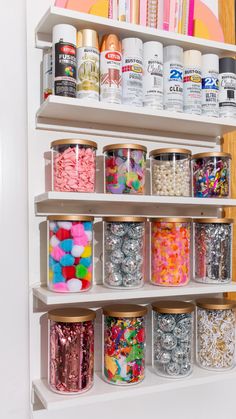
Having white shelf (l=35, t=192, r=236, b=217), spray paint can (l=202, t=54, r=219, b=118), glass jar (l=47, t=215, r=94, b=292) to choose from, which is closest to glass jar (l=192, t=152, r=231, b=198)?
white shelf (l=35, t=192, r=236, b=217)

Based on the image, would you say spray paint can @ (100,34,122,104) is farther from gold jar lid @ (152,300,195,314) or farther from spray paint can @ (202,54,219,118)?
gold jar lid @ (152,300,195,314)

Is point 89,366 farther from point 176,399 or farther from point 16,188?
point 16,188

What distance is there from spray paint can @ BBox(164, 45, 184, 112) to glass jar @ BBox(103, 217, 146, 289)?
342 millimetres

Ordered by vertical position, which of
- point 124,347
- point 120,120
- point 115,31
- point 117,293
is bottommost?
point 124,347

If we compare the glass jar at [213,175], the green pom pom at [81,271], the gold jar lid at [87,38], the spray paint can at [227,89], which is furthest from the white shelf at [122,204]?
the gold jar lid at [87,38]

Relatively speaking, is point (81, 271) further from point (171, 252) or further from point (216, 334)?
point (216, 334)

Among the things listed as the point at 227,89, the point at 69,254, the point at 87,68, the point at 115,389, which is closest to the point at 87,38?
the point at 87,68

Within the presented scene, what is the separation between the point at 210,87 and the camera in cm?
133

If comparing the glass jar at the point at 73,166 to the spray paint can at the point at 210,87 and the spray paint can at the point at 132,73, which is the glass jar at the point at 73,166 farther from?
the spray paint can at the point at 210,87

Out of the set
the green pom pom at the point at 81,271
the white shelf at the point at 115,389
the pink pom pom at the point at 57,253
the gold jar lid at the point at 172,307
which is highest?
the pink pom pom at the point at 57,253

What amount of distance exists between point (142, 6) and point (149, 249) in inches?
28.1

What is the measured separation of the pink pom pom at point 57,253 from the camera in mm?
1162

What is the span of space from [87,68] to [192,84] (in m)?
0.32

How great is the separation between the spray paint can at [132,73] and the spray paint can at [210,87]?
0.21 meters
